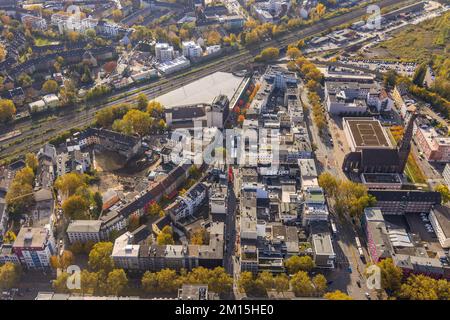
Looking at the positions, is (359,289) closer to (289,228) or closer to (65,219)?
(289,228)

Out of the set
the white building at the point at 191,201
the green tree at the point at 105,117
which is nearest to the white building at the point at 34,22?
the green tree at the point at 105,117

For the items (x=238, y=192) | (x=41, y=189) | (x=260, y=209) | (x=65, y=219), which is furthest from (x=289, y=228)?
(x=41, y=189)

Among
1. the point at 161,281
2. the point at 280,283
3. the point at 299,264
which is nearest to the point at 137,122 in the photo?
the point at 161,281

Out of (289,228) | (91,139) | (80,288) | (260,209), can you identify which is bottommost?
(80,288)

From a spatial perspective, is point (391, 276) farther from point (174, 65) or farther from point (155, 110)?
point (174, 65)

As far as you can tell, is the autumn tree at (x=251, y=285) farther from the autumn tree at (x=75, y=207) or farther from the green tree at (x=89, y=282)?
the autumn tree at (x=75, y=207)

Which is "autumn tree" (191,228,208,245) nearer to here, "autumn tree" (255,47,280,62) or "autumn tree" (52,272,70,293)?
"autumn tree" (52,272,70,293)
